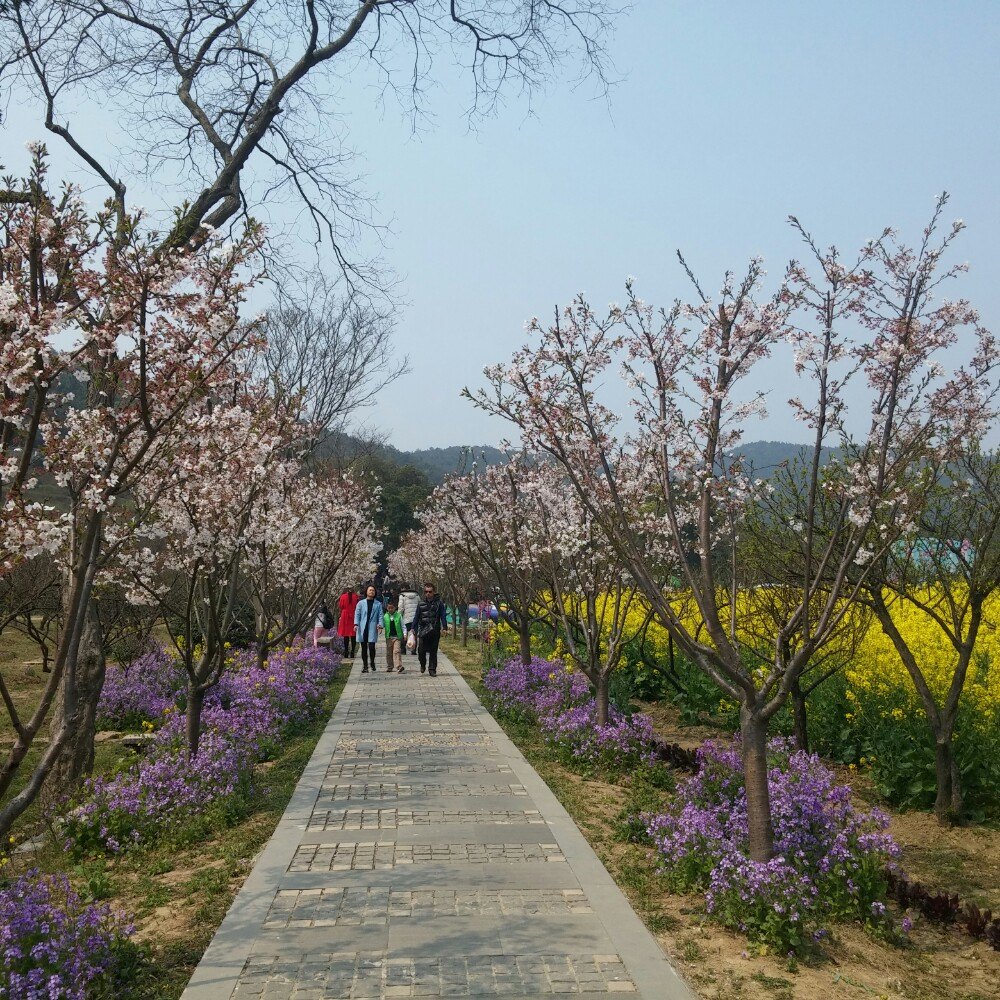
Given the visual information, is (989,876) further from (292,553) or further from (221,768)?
(292,553)

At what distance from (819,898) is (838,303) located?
339 centimetres

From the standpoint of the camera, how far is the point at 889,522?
554 centimetres

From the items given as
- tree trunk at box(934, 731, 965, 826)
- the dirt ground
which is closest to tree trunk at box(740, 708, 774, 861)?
the dirt ground

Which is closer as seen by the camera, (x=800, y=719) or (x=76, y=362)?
(x=76, y=362)

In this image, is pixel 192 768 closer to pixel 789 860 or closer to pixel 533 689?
pixel 789 860

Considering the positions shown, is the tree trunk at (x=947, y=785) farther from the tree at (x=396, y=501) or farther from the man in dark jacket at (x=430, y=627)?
the tree at (x=396, y=501)

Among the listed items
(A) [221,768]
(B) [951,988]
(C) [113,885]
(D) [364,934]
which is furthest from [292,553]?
(B) [951,988]

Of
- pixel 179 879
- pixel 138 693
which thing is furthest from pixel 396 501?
pixel 179 879

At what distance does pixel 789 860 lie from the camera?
214 inches

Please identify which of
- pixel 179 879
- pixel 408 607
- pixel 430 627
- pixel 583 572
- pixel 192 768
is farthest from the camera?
pixel 408 607

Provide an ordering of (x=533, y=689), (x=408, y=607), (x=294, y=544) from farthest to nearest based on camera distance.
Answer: (x=408, y=607) < (x=294, y=544) < (x=533, y=689)

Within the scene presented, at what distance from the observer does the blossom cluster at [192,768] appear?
6922 millimetres

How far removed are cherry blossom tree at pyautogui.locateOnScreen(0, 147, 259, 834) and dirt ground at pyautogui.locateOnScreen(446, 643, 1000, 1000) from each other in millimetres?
3349

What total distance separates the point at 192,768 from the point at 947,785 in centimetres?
637
